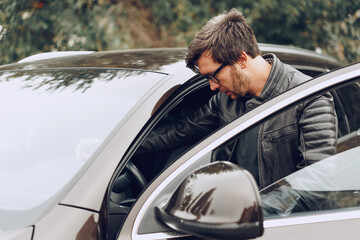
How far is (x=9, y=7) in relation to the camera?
18.1 feet

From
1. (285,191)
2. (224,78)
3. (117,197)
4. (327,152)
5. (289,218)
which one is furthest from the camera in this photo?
(224,78)

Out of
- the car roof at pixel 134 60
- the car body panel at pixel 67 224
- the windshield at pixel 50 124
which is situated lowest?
the car body panel at pixel 67 224

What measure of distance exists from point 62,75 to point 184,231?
1.08 meters

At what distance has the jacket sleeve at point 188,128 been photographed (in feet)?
8.03

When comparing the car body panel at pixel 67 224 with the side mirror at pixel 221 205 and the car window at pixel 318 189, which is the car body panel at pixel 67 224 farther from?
the car window at pixel 318 189

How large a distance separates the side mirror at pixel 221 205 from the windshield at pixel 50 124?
44 centimetres

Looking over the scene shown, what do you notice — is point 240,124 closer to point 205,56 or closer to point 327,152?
point 327,152

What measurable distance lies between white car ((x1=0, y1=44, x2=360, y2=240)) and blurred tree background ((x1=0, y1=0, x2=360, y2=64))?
3.44 metres

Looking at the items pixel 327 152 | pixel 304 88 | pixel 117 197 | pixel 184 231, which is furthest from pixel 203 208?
pixel 117 197

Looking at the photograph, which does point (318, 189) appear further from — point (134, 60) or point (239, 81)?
point (134, 60)

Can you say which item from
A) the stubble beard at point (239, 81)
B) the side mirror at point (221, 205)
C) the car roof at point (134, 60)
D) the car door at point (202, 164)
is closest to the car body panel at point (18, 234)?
the car door at point (202, 164)

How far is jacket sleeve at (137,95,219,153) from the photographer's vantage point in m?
2.45

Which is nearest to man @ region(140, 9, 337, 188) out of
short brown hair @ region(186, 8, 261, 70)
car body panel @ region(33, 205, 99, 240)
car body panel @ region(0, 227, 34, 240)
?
short brown hair @ region(186, 8, 261, 70)

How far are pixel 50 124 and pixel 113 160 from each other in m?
0.40
